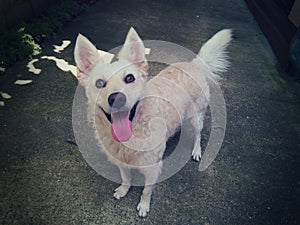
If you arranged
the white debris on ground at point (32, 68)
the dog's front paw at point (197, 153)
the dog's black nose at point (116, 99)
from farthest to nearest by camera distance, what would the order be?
the white debris on ground at point (32, 68) → the dog's front paw at point (197, 153) → the dog's black nose at point (116, 99)

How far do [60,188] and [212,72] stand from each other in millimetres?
2412

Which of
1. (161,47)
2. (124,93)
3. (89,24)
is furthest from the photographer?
(89,24)

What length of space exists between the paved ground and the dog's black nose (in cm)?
127

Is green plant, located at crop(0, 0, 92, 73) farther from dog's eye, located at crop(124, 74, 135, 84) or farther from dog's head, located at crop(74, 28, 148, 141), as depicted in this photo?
dog's eye, located at crop(124, 74, 135, 84)

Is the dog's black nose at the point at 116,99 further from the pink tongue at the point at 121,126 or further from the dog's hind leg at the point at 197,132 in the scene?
the dog's hind leg at the point at 197,132

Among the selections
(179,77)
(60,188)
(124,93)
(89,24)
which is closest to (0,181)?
(60,188)

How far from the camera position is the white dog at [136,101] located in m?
2.50

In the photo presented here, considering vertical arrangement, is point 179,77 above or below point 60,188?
above

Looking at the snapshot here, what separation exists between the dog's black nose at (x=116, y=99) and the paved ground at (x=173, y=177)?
4.16 ft

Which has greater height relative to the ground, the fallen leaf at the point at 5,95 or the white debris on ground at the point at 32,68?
the white debris on ground at the point at 32,68

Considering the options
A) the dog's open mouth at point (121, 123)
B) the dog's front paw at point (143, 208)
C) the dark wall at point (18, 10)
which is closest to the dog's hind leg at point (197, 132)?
the dog's front paw at point (143, 208)

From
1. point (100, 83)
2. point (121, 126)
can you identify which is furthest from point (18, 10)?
point (121, 126)

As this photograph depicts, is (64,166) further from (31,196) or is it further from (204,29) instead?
(204,29)

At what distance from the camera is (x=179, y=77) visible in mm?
3346
